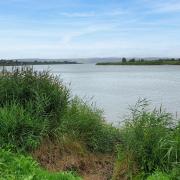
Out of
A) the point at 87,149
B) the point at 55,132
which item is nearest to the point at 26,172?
the point at 55,132

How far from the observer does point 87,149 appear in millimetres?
8406

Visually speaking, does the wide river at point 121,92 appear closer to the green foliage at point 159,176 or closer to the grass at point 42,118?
the grass at point 42,118

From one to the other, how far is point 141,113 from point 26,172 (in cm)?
232

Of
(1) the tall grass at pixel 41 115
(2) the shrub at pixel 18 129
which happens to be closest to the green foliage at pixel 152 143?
(1) the tall grass at pixel 41 115

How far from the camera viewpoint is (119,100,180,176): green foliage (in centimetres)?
672

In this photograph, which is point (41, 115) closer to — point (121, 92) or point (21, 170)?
point (21, 170)

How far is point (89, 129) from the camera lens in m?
8.65

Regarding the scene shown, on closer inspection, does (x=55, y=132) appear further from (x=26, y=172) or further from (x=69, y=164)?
(x=26, y=172)

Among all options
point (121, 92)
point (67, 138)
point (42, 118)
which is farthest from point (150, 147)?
point (121, 92)

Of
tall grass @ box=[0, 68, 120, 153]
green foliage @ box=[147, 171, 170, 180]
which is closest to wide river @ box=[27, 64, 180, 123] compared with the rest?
tall grass @ box=[0, 68, 120, 153]

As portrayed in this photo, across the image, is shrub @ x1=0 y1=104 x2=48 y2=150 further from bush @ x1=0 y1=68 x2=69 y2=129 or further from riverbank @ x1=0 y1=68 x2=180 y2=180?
bush @ x1=0 y1=68 x2=69 y2=129

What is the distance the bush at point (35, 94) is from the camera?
7926 mm

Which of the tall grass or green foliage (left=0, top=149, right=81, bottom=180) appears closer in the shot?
green foliage (left=0, top=149, right=81, bottom=180)

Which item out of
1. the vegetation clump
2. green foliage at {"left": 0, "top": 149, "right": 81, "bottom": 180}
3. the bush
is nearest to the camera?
green foliage at {"left": 0, "top": 149, "right": 81, "bottom": 180}
